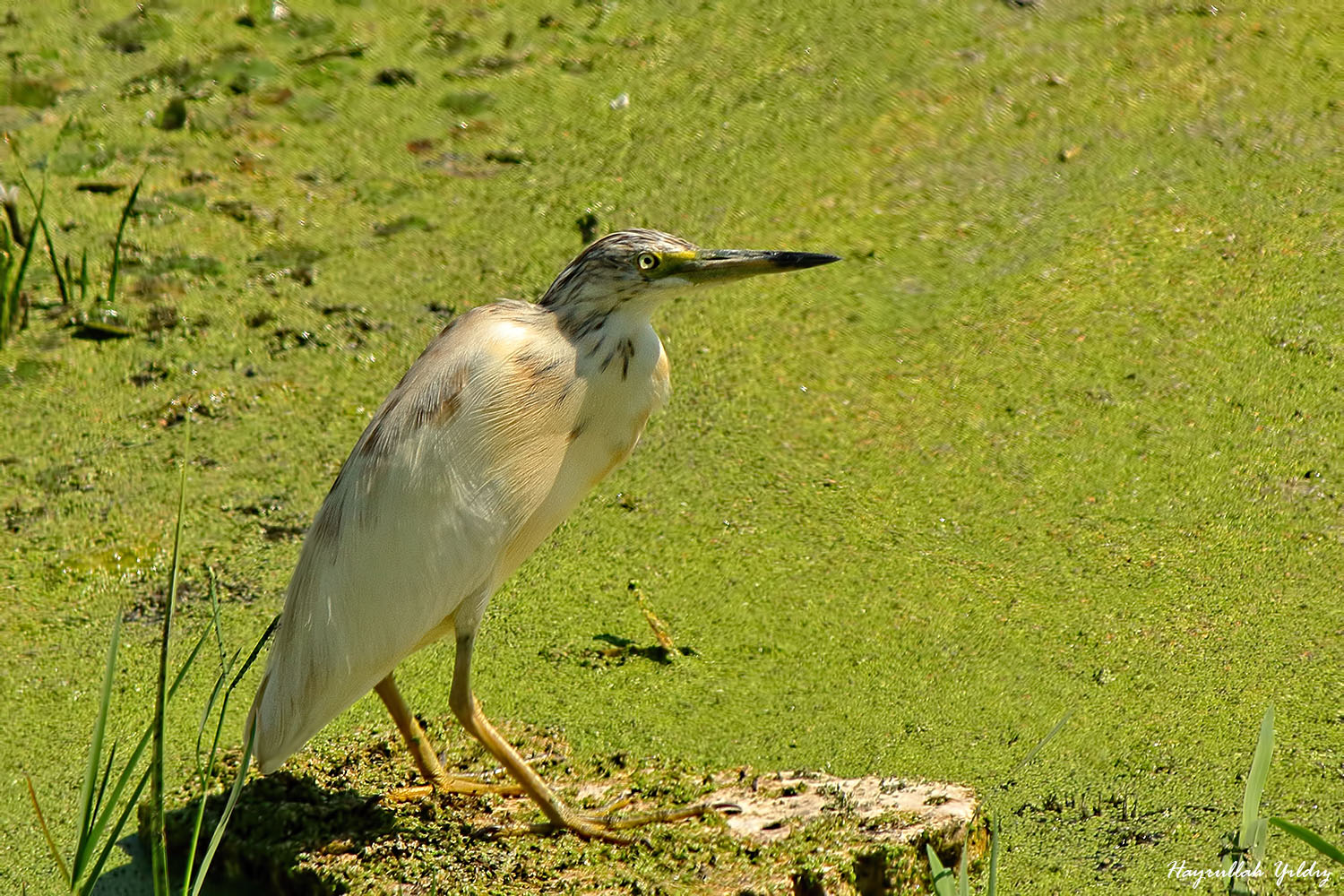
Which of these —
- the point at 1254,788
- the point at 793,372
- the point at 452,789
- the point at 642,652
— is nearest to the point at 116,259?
the point at 793,372

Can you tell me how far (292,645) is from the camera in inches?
102

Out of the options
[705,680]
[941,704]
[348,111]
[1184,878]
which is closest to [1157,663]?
[941,704]

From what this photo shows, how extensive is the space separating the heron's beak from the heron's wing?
30cm

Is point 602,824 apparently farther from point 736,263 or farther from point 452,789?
point 736,263

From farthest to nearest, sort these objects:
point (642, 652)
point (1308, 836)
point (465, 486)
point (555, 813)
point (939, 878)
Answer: point (642, 652) → point (465, 486) → point (555, 813) → point (939, 878) → point (1308, 836)

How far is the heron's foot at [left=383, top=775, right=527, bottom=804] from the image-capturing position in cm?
260

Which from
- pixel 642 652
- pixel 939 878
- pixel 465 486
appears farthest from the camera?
pixel 642 652

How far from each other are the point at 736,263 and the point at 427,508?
29.2 inches

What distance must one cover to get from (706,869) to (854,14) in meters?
3.96

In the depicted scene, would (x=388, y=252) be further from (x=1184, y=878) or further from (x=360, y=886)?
(x=1184, y=878)

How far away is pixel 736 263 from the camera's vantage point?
271cm

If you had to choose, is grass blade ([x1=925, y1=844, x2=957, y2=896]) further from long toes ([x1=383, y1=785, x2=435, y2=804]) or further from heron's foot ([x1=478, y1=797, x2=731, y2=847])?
long toes ([x1=383, y1=785, x2=435, y2=804])

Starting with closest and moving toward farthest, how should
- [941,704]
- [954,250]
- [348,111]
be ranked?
[941,704], [954,250], [348,111]

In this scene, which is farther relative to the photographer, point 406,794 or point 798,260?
point 798,260
